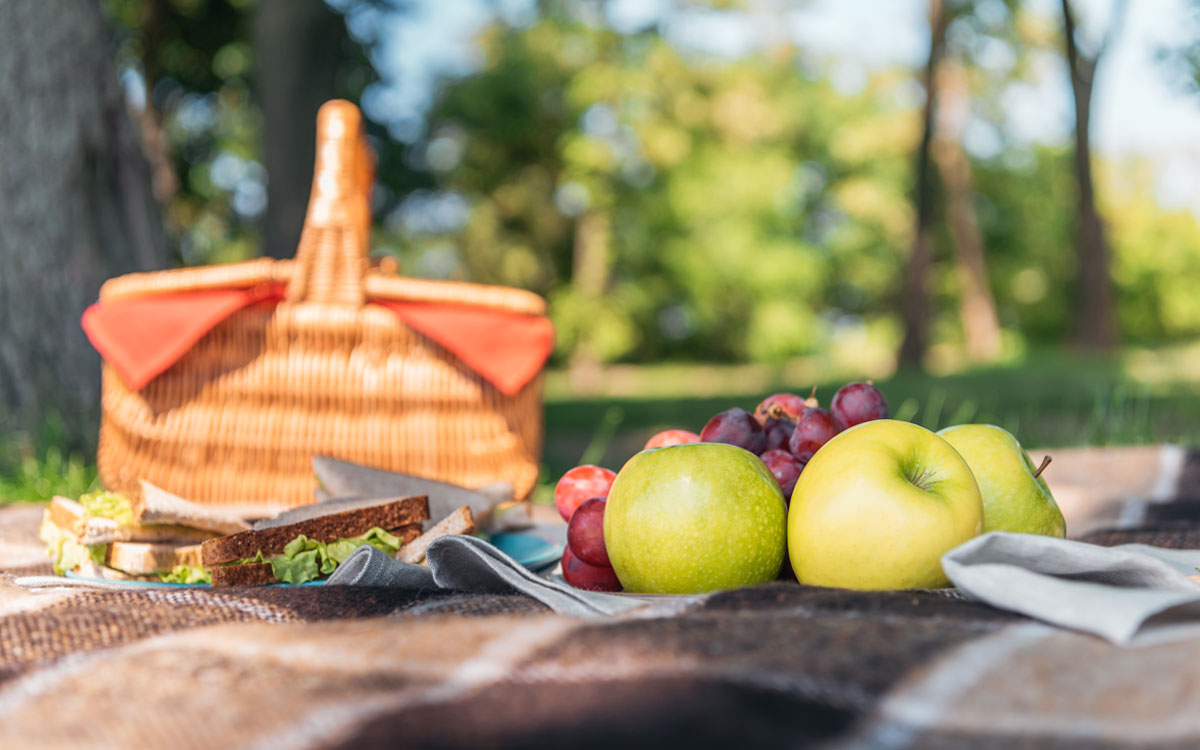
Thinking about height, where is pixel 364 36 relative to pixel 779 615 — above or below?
above

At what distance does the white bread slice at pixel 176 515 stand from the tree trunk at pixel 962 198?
718 inches

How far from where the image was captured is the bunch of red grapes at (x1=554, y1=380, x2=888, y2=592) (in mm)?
1450

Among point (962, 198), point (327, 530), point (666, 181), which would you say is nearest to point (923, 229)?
point (962, 198)

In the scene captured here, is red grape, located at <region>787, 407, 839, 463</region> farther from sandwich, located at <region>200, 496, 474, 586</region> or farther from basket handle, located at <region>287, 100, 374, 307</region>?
basket handle, located at <region>287, 100, 374, 307</region>

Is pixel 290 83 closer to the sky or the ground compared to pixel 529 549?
closer to the sky

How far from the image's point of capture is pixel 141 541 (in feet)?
5.20


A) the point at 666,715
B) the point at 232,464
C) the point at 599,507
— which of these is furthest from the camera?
the point at 232,464

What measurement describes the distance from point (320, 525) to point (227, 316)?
1151mm

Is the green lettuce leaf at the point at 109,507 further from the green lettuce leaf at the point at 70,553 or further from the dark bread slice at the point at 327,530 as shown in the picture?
the dark bread slice at the point at 327,530

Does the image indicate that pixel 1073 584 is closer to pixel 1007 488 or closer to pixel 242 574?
pixel 1007 488

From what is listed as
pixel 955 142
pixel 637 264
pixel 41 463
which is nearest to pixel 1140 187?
pixel 955 142

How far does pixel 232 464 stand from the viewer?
2.52 meters

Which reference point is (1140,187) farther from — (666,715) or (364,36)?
(666,715)

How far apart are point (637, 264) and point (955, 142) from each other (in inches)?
311
